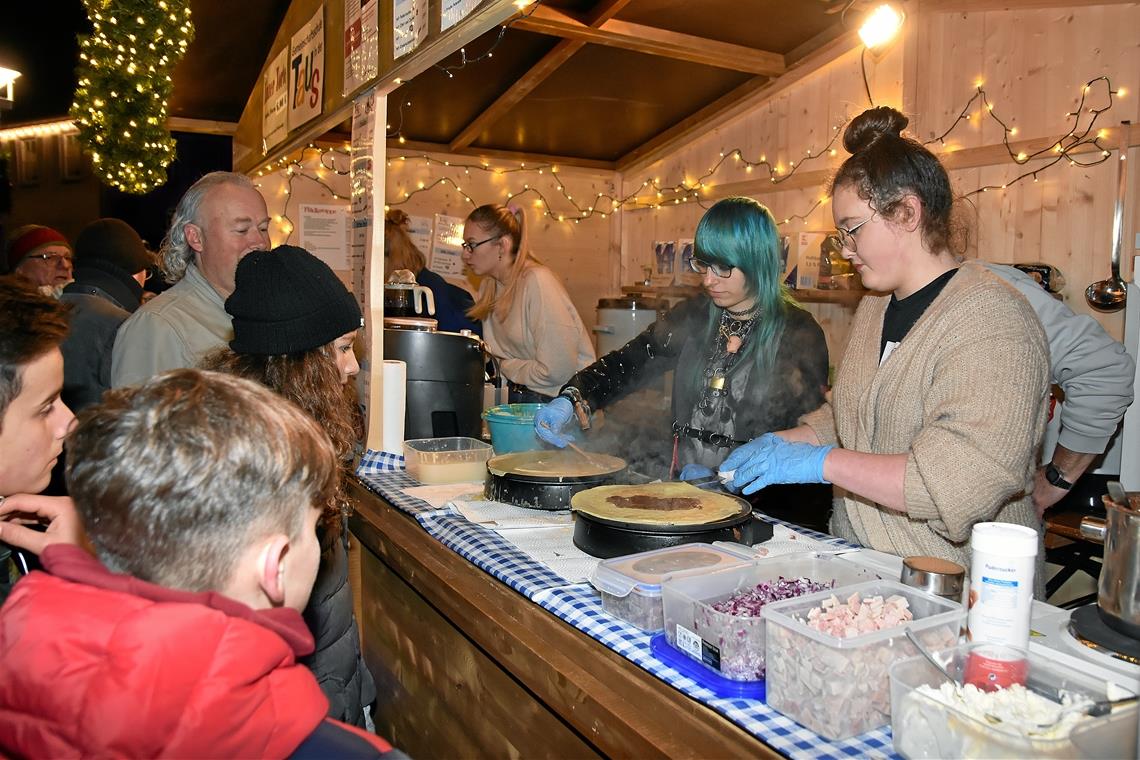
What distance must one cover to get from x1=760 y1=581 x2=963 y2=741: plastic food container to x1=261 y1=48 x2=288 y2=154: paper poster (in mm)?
4209

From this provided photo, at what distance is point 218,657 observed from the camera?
3.00 feet

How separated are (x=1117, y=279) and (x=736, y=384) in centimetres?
257

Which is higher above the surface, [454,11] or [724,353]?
[454,11]

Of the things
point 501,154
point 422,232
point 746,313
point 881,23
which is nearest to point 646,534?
point 746,313

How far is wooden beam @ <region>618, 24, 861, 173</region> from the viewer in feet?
17.7

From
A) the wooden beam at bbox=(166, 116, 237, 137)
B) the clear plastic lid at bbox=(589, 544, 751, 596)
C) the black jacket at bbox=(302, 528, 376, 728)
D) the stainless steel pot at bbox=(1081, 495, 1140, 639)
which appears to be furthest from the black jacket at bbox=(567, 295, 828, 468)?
the wooden beam at bbox=(166, 116, 237, 137)

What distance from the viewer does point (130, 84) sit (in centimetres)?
500

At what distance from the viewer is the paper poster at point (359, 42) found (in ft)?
10.1

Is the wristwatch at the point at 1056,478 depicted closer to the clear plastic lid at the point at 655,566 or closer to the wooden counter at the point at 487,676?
the clear plastic lid at the point at 655,566

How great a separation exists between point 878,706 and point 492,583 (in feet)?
3.05

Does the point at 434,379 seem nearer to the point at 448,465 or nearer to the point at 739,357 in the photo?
the point at 448,465

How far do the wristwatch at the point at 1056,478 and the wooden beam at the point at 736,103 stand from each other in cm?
313

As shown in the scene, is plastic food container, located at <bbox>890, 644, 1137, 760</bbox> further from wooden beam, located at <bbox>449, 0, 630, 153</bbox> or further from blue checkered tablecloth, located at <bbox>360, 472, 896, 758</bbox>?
wooden beam, located at <bbox>449, 0, 630, 153</bbox>

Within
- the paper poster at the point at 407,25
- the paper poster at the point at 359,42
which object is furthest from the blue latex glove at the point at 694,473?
the paper poster at the point at 359,42
